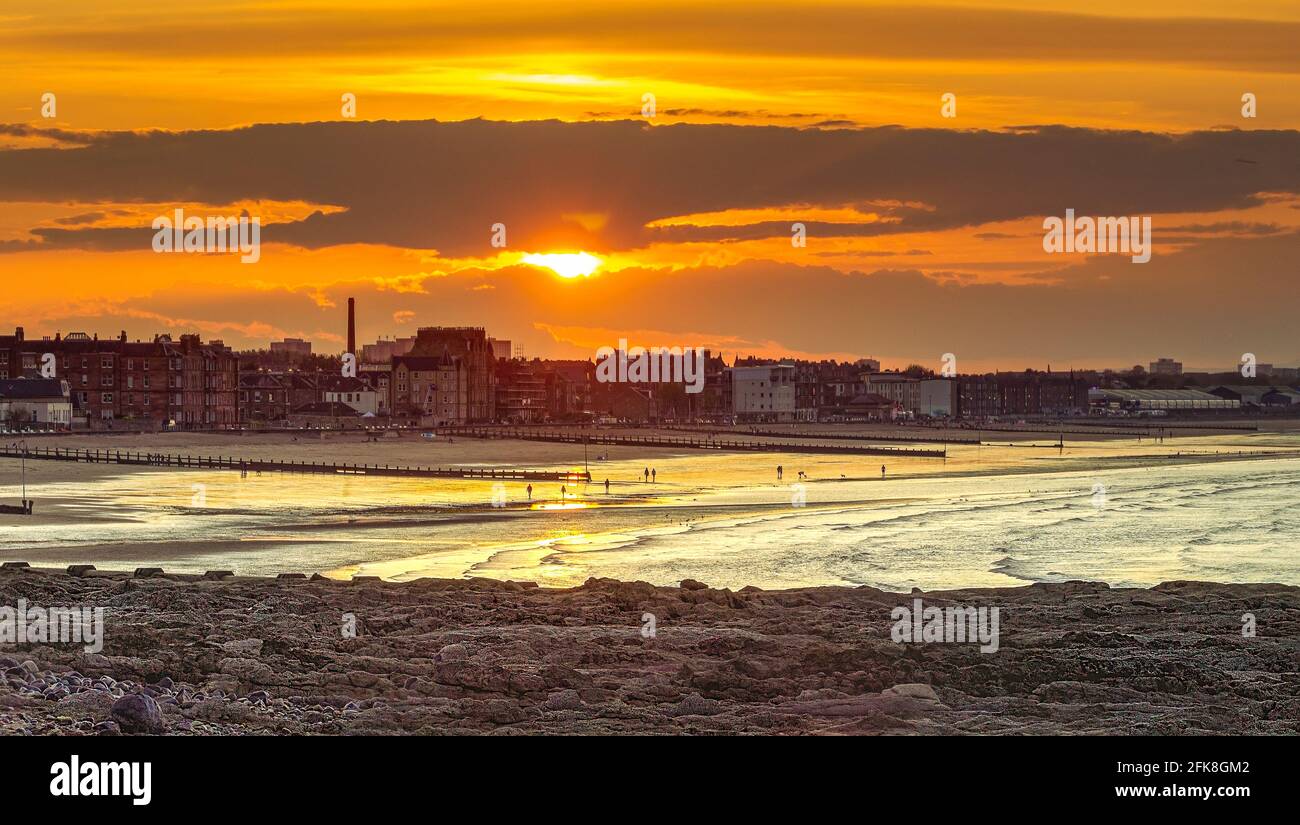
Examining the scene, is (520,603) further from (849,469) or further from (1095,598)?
(849,469)

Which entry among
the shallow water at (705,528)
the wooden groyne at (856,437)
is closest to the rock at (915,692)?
the shallow water at (705,528)

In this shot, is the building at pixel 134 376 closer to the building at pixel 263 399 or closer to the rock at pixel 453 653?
the building at pixel 263 399

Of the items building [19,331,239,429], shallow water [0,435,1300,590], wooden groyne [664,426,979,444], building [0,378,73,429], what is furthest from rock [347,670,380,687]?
building [19,331,239,429]

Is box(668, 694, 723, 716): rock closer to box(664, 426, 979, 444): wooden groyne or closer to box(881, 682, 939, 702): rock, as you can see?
box(881, 682, 939, 702): rock

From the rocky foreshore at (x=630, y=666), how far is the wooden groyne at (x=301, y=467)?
5760 centimetres

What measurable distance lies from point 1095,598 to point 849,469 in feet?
240

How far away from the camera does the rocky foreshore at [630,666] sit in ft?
66.4

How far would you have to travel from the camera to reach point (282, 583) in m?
33.9

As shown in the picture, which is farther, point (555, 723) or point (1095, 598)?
point (1095, 598)

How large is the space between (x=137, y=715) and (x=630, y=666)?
7.90m

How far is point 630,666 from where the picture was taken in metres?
23.9
